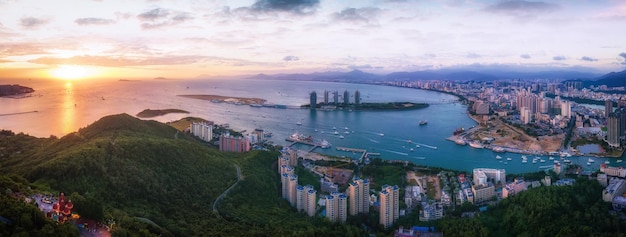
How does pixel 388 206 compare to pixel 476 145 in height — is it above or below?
below

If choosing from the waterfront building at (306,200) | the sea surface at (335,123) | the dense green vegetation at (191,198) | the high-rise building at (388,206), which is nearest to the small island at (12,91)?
the sea surface at (335,123)

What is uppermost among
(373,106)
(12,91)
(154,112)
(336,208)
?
(12,91)

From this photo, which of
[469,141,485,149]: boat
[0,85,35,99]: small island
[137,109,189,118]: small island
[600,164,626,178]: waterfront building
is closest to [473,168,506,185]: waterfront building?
Answer: [600,164,626,178]: waterfront building

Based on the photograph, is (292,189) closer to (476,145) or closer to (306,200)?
(306,200)

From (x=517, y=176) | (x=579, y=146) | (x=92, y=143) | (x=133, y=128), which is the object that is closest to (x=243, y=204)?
(x=92, y=143)

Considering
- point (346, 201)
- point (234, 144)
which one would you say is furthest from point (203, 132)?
point (346, 201)

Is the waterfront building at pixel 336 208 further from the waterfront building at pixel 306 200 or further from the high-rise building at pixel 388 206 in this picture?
the high-rise building at pixel 388 206
